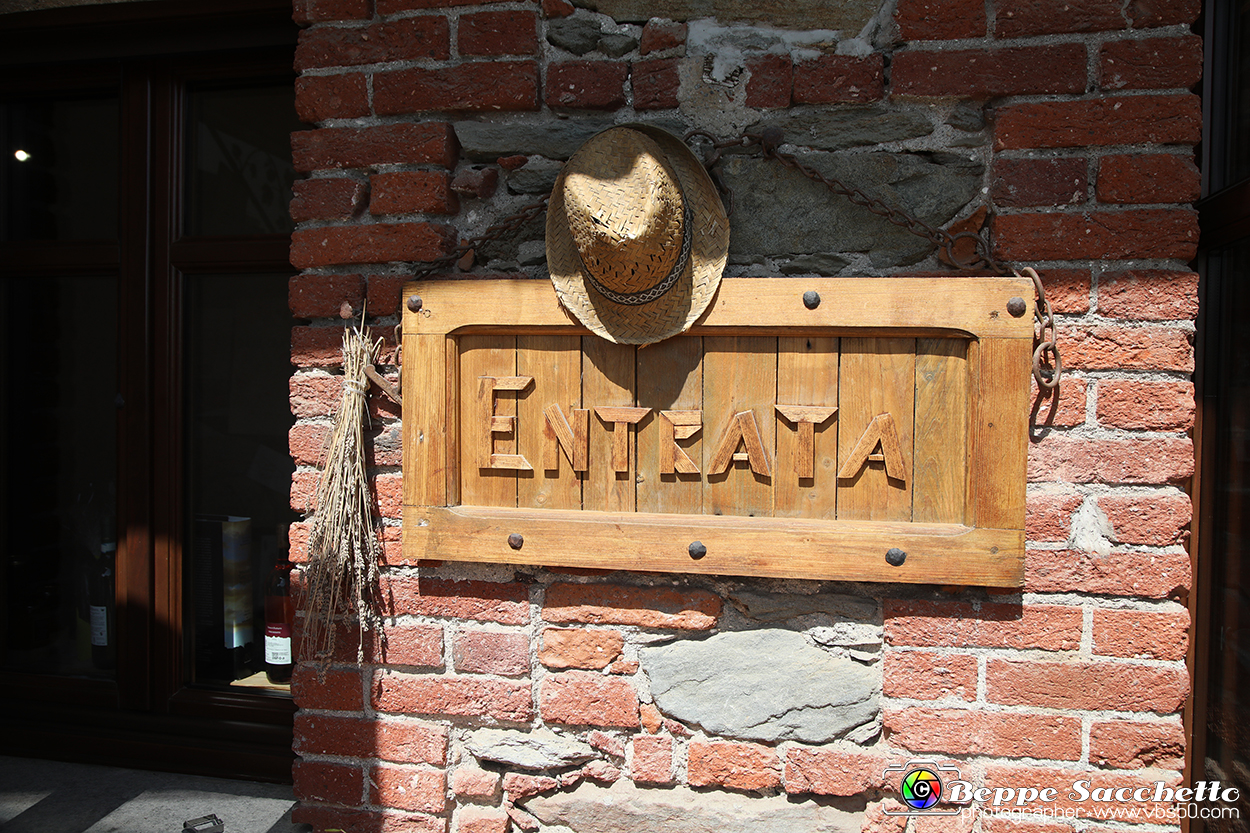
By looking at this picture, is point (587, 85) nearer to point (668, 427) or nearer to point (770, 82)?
point (770, 82)

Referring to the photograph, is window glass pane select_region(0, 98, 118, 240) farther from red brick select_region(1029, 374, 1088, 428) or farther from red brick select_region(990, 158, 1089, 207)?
red brick select_region(1029, 374, 1088, 428)

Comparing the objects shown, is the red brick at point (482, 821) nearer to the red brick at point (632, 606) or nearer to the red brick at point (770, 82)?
the red brick at point (632, 606)

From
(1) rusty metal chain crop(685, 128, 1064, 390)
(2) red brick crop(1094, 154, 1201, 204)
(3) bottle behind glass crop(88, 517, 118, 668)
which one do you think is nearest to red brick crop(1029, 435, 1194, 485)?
(1) rusty metal chain crop(685, 128, 1064, 390)

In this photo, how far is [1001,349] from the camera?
1397mm

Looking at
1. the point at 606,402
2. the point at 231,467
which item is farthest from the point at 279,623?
the point at 606,402

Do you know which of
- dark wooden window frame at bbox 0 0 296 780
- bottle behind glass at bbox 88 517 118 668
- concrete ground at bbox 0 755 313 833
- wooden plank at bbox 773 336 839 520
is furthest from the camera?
bottle behind glass at bbox 88 517 118 668

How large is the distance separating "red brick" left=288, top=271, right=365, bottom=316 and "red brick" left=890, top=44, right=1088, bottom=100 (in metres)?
1.21

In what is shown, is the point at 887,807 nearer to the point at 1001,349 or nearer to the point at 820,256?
the point at 1001,349

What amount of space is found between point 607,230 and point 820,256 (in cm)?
46

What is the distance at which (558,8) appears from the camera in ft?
5.10

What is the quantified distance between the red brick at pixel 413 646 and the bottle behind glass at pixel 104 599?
1.15 m

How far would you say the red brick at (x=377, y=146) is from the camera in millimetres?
1586

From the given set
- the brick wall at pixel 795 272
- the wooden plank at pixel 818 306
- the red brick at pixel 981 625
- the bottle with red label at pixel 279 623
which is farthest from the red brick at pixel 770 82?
the bottle with red label at pixel 279 623

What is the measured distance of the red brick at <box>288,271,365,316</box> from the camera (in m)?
1.64
